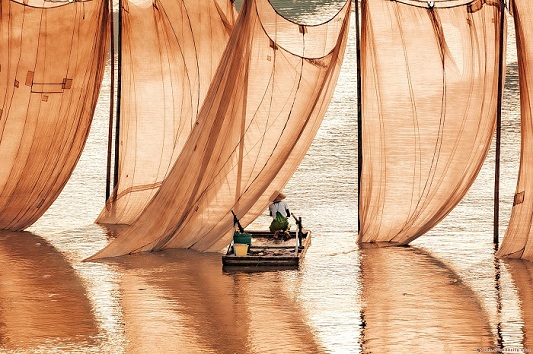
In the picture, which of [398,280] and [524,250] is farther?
[524,250]

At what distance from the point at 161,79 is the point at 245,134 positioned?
10.0 feet

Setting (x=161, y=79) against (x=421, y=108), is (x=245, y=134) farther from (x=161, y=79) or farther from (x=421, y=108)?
(x=161, y=79)

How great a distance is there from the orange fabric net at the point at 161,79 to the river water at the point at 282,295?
1.09 m

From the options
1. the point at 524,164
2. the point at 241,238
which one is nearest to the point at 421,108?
the point at 524,164

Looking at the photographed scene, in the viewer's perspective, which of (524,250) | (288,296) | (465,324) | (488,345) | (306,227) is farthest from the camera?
(306,227)

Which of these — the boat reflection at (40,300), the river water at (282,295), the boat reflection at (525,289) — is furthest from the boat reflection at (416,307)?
the boat reflection at (40,300)

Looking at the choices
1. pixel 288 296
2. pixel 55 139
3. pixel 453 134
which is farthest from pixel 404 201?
pixel 55 139

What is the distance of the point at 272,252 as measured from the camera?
1507 centimetres

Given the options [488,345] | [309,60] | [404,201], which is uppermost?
[309,60]

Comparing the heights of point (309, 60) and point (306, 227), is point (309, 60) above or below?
above

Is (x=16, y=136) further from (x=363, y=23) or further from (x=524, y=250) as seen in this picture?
(x=524, y=250)

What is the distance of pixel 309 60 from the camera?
52.6 feet

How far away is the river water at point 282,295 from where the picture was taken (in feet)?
37.5

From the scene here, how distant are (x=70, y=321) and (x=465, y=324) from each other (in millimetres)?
3728
